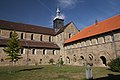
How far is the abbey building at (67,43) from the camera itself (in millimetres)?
23656

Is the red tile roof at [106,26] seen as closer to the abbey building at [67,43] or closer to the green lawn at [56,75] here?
the abbey building at [67,43]

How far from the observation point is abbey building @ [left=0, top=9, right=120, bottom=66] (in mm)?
23656

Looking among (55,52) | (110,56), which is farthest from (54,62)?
(110,56)

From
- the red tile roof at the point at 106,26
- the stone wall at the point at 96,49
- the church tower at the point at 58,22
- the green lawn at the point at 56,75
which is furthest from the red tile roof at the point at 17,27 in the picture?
the green lawn at the point at 56,75

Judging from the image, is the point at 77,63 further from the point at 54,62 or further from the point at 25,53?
the point at 25,53

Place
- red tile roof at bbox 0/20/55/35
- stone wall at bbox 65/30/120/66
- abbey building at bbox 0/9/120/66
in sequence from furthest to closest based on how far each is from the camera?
red tile roof at bbox 0/20/55/35, abbey building at bbox 0/9/120/66, stone wall at bbox 65/30/120/66

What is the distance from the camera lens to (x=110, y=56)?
2291 centimetres

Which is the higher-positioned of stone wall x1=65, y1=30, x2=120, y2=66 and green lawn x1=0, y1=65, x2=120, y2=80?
stone wall x1=65, y1=30, x2=120, y2=66

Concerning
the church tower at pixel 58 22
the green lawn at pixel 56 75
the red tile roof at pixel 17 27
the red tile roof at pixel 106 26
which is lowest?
the green lawn at pixel 56 75

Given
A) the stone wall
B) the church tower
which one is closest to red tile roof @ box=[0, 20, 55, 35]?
the church tower

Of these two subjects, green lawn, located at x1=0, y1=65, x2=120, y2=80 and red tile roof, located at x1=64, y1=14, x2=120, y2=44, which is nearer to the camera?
green lawn, located at x1=0, y1=65, x2=120, y2=80

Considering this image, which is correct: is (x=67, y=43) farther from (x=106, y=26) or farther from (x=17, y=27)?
(x=17, y=27)

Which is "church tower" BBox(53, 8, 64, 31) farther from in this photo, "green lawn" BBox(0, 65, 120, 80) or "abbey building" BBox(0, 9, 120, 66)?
"green lawn" BBox(0, 65, 120, 80)

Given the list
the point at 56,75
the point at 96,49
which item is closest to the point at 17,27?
the point at 96,49
